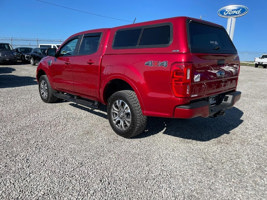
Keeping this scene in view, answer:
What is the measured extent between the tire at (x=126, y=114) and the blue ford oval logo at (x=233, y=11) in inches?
974

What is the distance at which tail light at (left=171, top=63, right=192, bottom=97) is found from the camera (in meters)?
2.71

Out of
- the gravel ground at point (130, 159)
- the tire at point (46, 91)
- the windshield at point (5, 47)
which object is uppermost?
the windshield at point (5, 47)

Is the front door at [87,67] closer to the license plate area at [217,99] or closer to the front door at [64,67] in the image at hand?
the front door at [64,67]

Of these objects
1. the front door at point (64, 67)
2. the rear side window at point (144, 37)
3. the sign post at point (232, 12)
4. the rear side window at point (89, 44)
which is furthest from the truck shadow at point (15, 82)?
the sign post at point (232, 12)

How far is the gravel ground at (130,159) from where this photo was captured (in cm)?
231

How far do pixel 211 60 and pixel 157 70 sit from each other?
0.86 m

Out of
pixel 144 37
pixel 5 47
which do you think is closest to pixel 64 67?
pixel 144 37

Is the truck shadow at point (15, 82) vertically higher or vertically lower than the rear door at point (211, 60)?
lower

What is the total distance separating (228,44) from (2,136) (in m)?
4.55

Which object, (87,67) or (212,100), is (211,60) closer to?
(212,100)

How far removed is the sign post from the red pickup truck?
23.2 m

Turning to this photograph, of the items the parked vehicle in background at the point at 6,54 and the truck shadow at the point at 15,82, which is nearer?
the truck shadow at the point at 15,82

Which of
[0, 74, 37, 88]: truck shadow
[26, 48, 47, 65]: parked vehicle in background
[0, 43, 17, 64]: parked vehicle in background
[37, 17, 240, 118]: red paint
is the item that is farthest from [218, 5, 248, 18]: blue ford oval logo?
[37, 17, 240, 118]: red paint

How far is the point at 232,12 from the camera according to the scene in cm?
2361
